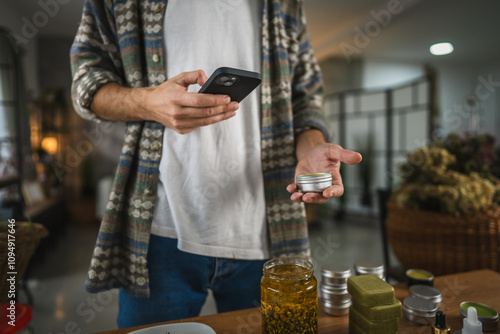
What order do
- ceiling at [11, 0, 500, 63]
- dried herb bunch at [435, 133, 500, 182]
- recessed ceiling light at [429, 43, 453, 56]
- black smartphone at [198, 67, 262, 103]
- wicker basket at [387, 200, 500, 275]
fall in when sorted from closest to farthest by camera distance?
black smartphone at [198, 67, 262, 103]
wicker basket at [387, 200, 500, 275]
dried herb bunch at [435, 133, 500, 182]
ceiling at [11, 0, 500, 63]
recessed ceiling light at [429, 43, 453, 56]

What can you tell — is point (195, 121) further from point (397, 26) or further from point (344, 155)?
point (397, 26)

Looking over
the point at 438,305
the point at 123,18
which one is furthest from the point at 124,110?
the point at 438,305

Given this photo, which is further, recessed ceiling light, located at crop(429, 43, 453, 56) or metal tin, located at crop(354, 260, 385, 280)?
recessed ceiling light, located at crop(429, 43, 453, 56)

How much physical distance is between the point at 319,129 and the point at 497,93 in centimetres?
459

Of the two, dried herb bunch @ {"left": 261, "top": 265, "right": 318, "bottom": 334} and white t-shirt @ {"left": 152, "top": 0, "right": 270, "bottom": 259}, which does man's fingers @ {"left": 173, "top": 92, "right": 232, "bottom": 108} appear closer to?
white t-shirt @ {"left": 152, "top": 0, "right": 270, "bottom": 259}

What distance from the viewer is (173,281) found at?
2.69 ft

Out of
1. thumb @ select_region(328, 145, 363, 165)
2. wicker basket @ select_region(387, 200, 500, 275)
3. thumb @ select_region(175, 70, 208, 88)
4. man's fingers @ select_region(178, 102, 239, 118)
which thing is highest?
thumb @ select_region(175, 70, 208, 88)

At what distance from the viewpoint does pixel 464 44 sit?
4.36 meters

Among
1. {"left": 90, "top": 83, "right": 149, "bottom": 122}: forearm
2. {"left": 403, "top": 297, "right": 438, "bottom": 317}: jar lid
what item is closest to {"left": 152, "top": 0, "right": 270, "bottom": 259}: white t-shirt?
{"left": 90, "top": 83, "right": 149, "bottom": 122}: forearm

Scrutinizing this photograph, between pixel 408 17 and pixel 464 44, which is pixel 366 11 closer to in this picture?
pixel 408 17

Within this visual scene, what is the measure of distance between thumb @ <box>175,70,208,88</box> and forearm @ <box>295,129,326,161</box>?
13.3 inches

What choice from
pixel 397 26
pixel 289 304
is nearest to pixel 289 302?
pixel 289 304

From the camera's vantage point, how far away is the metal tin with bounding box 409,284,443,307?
2.68 ft

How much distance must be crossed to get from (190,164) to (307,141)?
310 millimetres
